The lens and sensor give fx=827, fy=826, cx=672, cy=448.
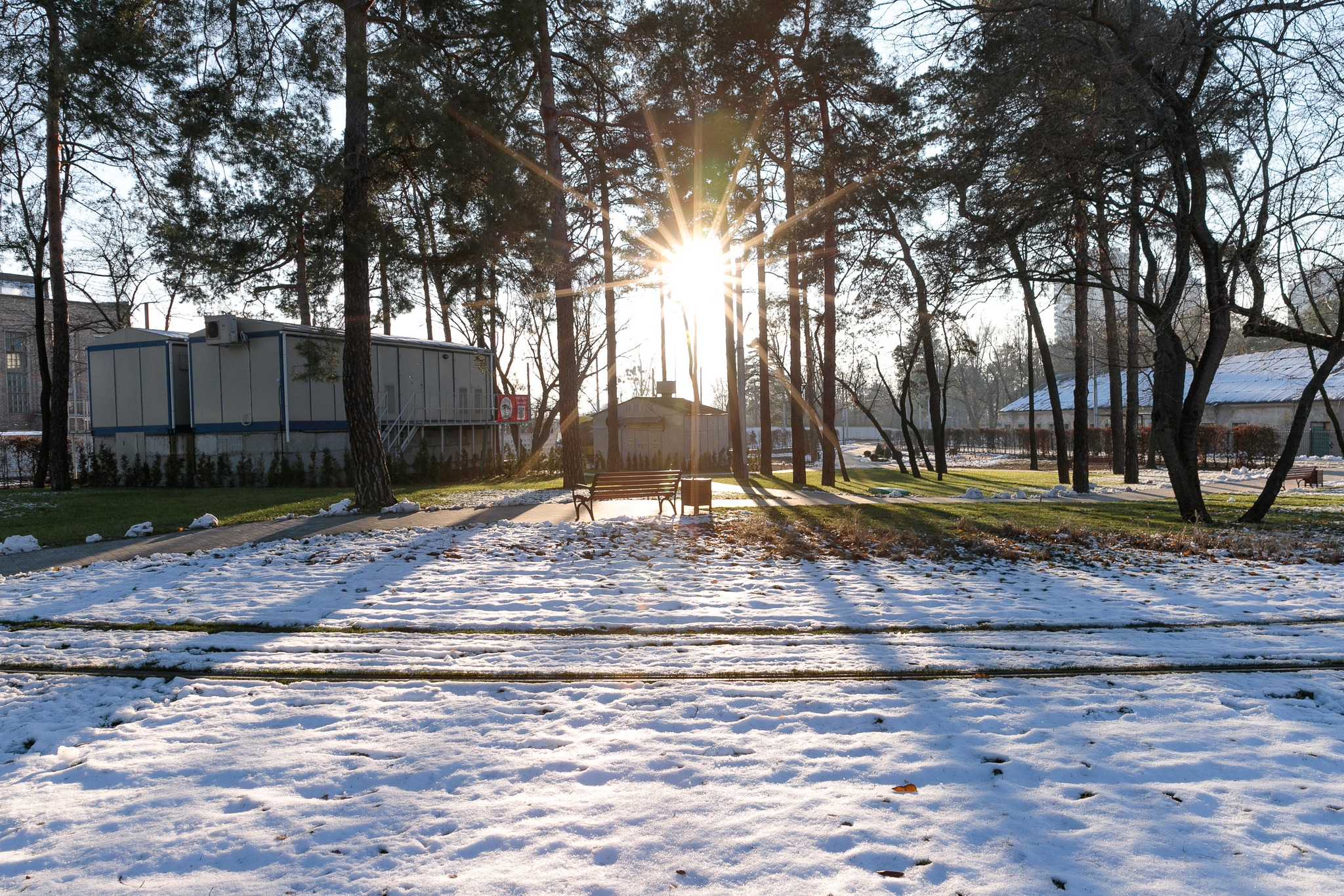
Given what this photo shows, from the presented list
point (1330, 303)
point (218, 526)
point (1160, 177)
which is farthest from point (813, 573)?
point (1330, 303)

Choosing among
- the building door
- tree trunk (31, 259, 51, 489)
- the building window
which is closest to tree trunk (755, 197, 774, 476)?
tree trunk (31, 259, 51, 489)

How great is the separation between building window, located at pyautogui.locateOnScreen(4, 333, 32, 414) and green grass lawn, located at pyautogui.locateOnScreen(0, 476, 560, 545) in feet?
151

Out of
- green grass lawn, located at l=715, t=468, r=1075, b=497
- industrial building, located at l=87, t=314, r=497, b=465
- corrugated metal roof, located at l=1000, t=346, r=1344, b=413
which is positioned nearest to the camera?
green grass lawn, located at l=715, t=468, r=1075, b=497

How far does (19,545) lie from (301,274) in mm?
6748

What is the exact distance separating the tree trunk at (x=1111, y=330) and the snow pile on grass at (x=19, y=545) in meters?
15.2

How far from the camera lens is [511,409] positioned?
31625 mm

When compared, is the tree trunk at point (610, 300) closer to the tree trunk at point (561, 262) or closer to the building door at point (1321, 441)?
the tree trunk at point (561, 262)

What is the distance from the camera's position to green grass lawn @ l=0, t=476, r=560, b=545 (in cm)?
1332

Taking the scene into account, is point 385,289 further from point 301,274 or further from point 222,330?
point 222,330

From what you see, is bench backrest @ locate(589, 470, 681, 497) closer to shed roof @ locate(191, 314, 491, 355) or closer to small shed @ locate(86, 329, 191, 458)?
shed roof @ locate(191, 314, 491, 355)

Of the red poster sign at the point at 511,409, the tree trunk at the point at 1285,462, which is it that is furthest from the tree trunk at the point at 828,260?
the red poster sign at the point at 511,409

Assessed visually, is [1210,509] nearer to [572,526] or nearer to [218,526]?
[572,526]

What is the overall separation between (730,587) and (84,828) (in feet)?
17.9

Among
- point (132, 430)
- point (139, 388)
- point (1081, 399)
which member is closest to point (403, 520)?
point (1081, 399)
